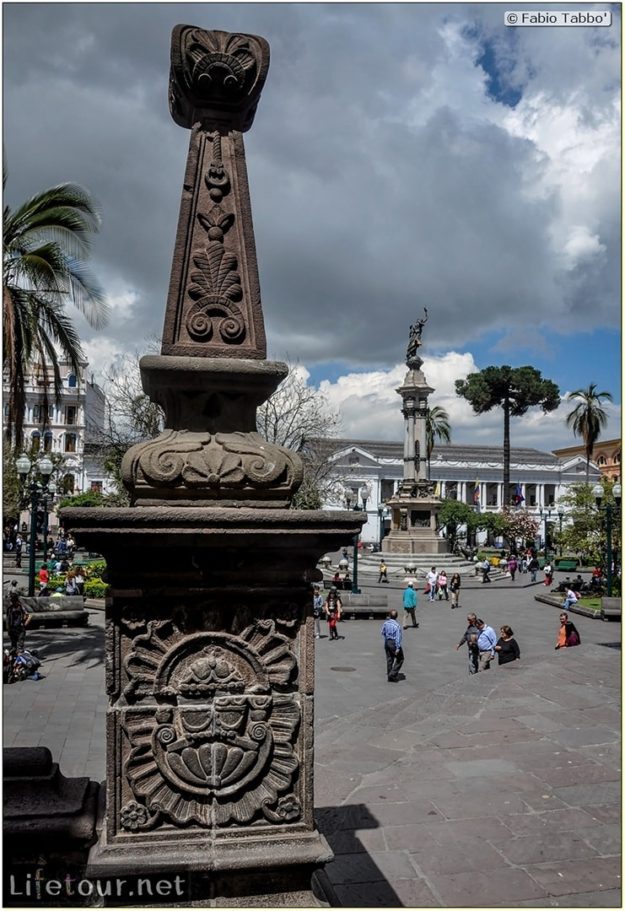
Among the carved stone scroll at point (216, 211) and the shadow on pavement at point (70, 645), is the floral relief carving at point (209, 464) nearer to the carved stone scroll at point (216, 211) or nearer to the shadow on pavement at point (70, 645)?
the carved stone scroll at point (216, 211)

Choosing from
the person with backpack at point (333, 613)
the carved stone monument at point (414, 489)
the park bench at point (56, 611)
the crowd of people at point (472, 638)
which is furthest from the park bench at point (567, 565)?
the park bench at point (56, 611)

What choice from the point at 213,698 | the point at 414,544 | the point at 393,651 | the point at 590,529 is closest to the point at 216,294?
the point at 213,698

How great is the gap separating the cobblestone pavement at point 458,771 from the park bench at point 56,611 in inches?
173

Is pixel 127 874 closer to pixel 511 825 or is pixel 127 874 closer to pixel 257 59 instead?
pixel 257 59

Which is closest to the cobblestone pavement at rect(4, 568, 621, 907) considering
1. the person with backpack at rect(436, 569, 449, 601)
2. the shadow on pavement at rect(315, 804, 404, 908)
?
the shadow on pavement at rect(315, 804, 404, 908)

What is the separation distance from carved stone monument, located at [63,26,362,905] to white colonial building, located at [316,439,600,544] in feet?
242

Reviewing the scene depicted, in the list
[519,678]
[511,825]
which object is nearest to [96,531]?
[511,825]

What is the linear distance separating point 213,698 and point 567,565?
42137 millimetres

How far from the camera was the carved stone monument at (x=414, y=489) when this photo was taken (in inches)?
1587

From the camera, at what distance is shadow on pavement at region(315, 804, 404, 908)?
472 cm

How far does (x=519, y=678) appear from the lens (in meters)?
10.5

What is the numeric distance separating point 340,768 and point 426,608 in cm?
1766

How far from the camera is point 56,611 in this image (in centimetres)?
1831

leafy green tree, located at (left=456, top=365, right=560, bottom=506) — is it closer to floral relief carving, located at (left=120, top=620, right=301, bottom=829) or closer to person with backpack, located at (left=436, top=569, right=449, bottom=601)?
person with backpack, located at (left=436, top=569, right=449, bottom=601)
